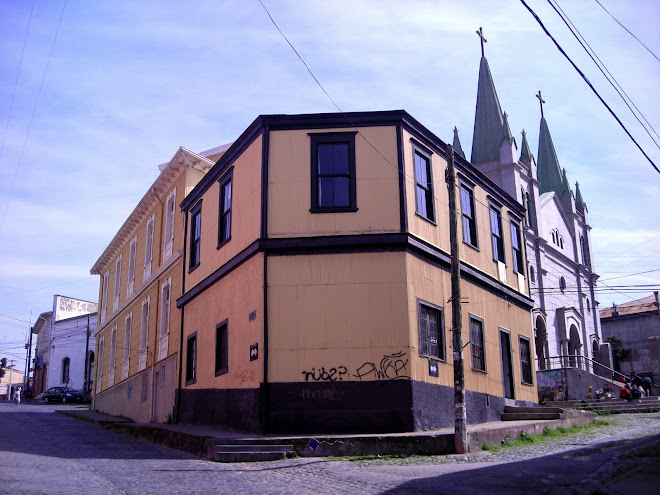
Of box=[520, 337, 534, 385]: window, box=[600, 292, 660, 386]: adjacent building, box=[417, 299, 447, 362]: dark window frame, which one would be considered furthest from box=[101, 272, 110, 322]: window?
box=[600, 292, 660, 386]: adjacent building

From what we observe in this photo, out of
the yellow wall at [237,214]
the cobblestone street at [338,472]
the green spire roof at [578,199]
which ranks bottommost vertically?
the cobblestone street at [338,472]

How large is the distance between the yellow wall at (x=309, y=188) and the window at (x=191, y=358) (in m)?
6.34

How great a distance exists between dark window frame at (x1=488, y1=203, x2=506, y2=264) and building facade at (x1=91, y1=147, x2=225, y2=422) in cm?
991

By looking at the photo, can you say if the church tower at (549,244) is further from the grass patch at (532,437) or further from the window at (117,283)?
the window at (117,283)

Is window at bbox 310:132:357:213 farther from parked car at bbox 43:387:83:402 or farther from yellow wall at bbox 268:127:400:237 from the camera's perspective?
parked car at bbox 43:387:83:402

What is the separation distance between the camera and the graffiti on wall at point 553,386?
29.4 meters

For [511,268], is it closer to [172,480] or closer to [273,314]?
[273,314]

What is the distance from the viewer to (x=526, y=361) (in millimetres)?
22453

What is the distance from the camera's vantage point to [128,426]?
20969 mm

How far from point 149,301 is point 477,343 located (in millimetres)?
13764

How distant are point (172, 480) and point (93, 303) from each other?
5612 centimetres

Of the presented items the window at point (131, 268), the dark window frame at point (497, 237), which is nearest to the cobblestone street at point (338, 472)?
the dark window frame at point (497, 237)

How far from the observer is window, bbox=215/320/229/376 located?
18.1m

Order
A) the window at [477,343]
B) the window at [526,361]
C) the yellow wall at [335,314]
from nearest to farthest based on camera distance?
the yellow wall at [335,314] → the window at [477,343] → the window at [526,361]
